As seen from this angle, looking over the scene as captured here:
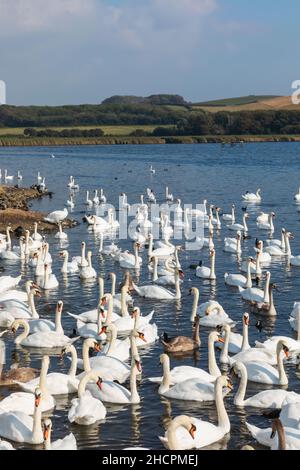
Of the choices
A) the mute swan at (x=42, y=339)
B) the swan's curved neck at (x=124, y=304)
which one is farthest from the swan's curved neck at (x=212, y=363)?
the swan's curved neck at (x=124, y=304)

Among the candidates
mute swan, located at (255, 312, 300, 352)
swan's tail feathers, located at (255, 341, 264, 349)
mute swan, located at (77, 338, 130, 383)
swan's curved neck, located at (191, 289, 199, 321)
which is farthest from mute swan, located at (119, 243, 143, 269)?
mute swan, located at (77, 338, 130, 383)

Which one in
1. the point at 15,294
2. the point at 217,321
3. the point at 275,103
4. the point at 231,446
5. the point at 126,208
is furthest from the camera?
the point at 275,103

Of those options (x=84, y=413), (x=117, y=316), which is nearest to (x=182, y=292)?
(x=117, y=316)

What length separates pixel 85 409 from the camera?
16.0 metres

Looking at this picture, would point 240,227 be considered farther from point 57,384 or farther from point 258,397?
point 57,384

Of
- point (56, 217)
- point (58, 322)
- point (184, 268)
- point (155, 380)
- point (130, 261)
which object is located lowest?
point (184, 268)

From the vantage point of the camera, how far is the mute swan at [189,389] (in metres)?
17.2

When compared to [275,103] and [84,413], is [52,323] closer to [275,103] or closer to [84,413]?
[84,413]

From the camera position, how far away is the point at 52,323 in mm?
22016

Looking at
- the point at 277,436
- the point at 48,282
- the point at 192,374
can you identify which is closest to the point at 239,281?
the point at 48,282

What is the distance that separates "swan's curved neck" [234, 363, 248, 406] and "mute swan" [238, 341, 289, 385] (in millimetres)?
1369

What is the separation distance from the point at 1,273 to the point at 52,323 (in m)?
9.73

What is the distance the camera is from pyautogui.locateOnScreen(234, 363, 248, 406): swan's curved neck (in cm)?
1675

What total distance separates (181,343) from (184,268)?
11.6 meters
